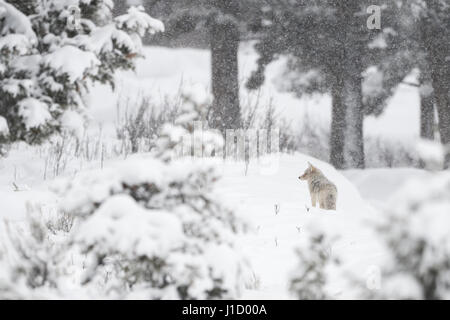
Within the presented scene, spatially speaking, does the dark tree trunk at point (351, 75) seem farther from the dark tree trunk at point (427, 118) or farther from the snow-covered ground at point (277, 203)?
the dark tree trunk at point (427, 118)

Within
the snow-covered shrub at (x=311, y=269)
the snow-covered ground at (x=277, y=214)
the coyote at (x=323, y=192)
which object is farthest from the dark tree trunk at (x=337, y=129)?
the snow-covered shrub at (x=311, y=269)

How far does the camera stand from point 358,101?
436 inches

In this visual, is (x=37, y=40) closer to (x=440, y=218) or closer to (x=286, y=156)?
(x=440, y=218)

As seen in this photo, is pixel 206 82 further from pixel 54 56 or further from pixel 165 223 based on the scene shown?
pixel 165 223

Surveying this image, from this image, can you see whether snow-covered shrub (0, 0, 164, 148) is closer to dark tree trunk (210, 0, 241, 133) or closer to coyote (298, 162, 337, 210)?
coyote (298, 162, 337, 210)

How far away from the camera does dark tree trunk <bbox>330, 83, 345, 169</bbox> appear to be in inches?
441

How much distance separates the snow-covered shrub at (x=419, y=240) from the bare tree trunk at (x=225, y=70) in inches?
329

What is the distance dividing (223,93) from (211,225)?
8348 mm

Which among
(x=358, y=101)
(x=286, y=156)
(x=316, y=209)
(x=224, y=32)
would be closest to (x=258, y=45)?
(x=224, y=32)

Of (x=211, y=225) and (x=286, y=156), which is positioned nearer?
(x=211, y=225)

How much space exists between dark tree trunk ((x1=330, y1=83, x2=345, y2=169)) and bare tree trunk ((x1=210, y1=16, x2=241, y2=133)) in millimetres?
2502

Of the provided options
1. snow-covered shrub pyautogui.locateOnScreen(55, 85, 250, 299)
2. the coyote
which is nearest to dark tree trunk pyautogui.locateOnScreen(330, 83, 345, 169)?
the coyote

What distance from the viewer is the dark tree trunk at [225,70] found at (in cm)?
1023
